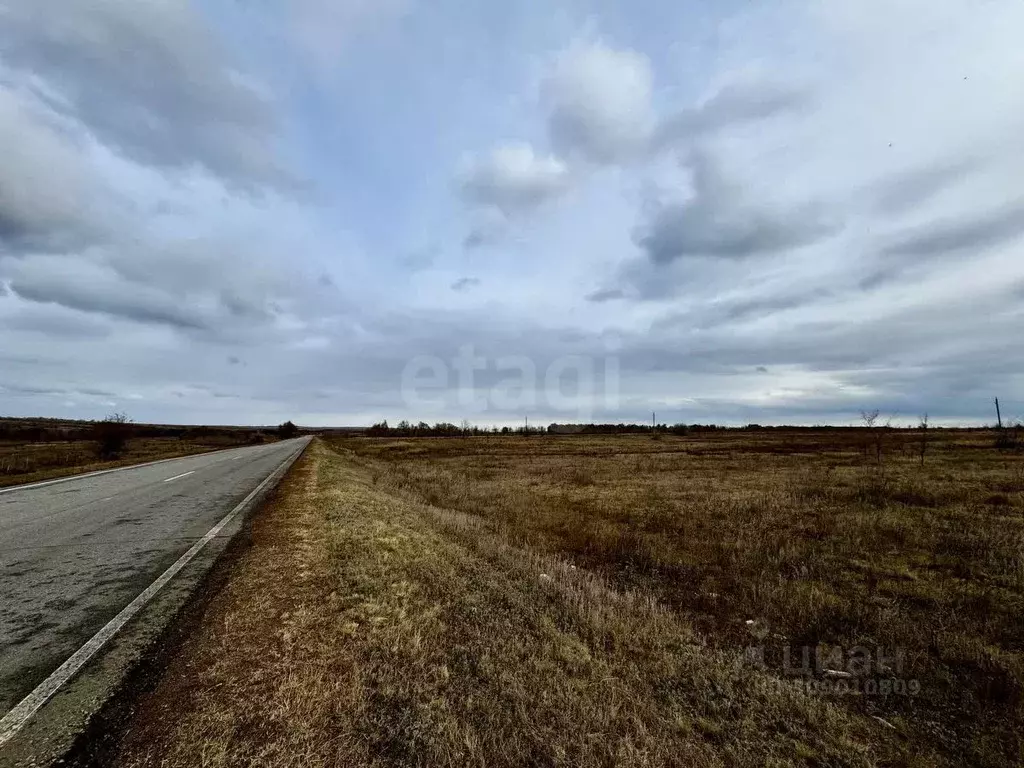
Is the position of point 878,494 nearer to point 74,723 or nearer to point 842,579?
point 842,579

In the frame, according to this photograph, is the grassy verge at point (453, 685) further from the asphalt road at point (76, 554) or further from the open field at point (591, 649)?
the asphalt road at point (76, 554)

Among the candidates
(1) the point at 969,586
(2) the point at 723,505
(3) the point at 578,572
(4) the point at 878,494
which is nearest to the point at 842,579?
(1) the point at 969,586

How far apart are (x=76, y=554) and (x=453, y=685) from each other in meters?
7.33

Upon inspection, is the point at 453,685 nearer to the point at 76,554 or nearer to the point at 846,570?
the point at 76,554

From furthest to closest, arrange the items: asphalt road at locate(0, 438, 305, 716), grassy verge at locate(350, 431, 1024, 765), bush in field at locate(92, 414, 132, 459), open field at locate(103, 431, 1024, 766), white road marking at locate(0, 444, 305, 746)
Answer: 1. bush in field at locate(92, 414, 132, 459)
2. grassy verge at locate(350, 431, 1024, 765)
3. asphalt road at locate(0, 438, 305, 716)
4. open field at locate(103, 431, 1024, 766)
5. white road marking at locate(0, 444, 305, 746)

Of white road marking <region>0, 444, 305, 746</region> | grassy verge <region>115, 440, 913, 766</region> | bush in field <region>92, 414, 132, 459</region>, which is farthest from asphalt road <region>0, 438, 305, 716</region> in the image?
bush in field <region>92, 414, 132, 459</region>

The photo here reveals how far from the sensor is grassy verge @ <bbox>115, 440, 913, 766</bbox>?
3506 mm

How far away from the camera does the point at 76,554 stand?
25.4 feet

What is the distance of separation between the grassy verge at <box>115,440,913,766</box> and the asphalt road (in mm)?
1143

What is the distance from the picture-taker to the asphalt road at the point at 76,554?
4625 mm

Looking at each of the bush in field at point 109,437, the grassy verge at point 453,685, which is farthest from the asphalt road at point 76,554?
the bush in field at point 109,437

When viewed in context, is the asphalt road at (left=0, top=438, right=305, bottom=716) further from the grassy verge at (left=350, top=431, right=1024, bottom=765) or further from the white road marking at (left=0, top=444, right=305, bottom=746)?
the grassy verge at (left=350, top=431, right=1024, bottom=765)

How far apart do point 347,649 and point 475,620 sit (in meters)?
1.65

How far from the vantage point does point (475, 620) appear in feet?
19.2
